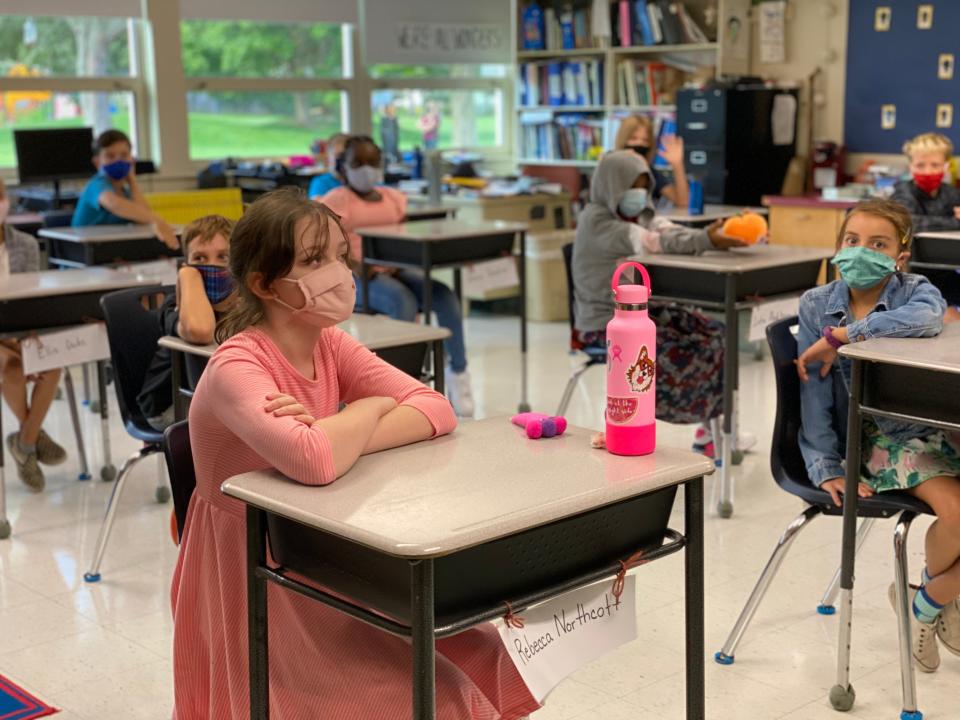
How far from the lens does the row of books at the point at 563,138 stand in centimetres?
842

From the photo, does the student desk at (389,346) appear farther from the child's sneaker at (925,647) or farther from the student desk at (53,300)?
the child's sneaker at (925,647)

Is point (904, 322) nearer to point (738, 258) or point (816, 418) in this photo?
point (816, 418)

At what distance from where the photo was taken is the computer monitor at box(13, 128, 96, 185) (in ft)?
22.4

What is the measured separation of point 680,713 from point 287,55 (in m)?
6.46

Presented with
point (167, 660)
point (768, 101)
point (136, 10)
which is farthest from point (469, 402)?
point (136, 10)

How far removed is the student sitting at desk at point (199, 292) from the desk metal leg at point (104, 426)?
808 millimetres

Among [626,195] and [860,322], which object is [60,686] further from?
[626,195]

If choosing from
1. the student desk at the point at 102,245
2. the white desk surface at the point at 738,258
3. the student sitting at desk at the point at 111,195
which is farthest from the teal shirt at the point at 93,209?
the white desk surface at the point at 738,258

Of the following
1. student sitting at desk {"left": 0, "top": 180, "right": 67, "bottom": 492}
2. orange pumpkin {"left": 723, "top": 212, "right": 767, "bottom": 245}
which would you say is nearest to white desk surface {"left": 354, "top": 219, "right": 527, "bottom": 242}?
orange pumpkin {"left": 723, "top": 212, "right": 767, "bottom": 245}

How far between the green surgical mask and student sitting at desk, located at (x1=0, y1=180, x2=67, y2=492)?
2.83 meters

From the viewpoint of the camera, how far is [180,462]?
213 centimetres

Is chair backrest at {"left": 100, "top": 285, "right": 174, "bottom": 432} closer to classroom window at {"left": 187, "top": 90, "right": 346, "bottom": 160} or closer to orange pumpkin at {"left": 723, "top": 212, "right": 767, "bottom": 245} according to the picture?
orange pumpkin at {"left": 723, "top": 212, "right": 767, "bottom": 245}

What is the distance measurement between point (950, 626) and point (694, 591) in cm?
110

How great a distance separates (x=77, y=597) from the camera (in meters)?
3.38
